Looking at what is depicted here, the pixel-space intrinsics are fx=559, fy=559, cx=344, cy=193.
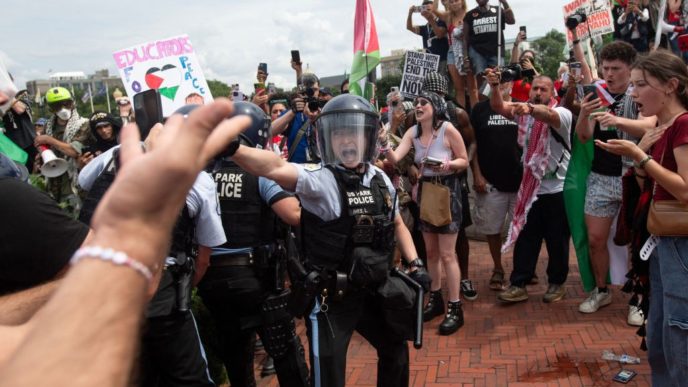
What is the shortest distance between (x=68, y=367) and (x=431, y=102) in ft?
15.3

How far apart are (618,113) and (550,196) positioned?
1.17 metres

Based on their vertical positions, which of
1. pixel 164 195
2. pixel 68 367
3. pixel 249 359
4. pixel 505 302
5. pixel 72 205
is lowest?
pixel 505 302

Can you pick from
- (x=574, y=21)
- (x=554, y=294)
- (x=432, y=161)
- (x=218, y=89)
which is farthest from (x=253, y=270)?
(x=218, y=89)

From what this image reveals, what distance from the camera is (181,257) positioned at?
297 centimetres

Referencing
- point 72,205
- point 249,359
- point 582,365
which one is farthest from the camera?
point 72,205

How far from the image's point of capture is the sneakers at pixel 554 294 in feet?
17.9

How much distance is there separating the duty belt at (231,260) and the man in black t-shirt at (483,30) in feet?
19.5

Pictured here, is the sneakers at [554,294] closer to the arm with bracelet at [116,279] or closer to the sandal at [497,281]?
the sandal at [497,281]

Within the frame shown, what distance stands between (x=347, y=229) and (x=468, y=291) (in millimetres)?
3079

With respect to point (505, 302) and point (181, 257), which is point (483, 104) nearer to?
point (505, 302)

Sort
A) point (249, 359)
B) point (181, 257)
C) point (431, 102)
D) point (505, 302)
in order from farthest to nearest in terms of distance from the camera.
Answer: point (505, 302), point (431, 102), point (249, 359), point (181, 257)

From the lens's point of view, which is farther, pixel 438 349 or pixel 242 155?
pixel 438 349

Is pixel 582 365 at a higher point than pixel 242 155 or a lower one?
lower

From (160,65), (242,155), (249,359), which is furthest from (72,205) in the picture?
(242,155)
